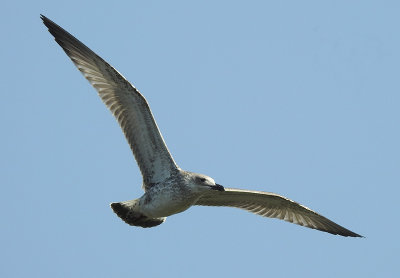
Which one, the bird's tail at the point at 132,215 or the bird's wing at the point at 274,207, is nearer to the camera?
the bird's tail at the point at 132,215

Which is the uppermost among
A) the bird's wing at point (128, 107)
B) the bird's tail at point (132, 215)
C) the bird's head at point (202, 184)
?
the bird's wing at point (128, 107)

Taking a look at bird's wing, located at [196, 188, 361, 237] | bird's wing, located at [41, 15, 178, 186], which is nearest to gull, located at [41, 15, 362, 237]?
bird's wing, located at [41, 15, 178, 186]

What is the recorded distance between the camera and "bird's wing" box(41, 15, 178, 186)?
12516 mm

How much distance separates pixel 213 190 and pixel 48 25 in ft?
12.5

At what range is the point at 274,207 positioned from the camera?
14258 mm

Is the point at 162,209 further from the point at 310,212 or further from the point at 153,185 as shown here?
the point at 310,212

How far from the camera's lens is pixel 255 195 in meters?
13.7

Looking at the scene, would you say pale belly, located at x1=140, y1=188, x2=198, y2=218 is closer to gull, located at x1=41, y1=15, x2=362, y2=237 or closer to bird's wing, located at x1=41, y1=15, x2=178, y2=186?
gull, located at x1=41, y1=15, x2=362, y2=237

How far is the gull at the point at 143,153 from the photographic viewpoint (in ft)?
40.4

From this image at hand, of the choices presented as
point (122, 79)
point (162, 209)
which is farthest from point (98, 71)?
point (162, 209)

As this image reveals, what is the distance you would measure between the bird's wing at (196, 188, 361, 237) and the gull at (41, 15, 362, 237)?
0.15 metres

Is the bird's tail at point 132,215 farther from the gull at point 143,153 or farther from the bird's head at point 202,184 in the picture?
the bird's head at point 202,184

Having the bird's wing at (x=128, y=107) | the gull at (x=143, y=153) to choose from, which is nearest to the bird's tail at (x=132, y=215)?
the gull at (x=143, y=153)

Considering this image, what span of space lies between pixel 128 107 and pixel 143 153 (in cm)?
76
